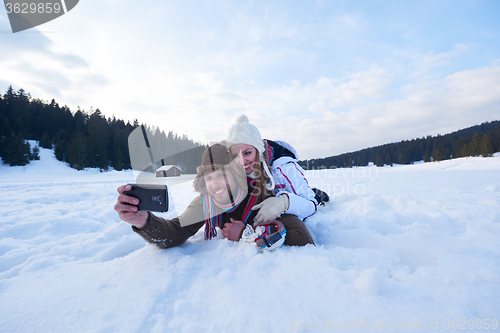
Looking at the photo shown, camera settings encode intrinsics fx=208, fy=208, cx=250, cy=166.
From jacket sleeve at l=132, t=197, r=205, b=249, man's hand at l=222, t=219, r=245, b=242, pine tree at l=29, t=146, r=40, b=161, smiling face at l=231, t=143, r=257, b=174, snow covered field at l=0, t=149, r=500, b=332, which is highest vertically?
pine tree at l=29, t=146, r=40, b=161

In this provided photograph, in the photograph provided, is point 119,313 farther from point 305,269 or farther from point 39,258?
point 39,258

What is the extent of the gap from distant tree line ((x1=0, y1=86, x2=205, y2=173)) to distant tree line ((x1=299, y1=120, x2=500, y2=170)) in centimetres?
2837

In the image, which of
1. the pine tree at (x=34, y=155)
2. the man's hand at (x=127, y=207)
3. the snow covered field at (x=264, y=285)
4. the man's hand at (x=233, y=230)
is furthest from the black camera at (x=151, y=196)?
the pine tree at (x=34, y=155)

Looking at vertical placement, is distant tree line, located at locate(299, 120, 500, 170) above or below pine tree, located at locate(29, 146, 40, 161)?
below

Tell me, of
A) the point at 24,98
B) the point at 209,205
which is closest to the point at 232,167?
the point at 209,205

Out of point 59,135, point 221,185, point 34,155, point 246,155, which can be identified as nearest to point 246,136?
point 246,155

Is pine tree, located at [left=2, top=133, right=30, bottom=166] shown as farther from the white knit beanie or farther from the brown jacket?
the brown jacket

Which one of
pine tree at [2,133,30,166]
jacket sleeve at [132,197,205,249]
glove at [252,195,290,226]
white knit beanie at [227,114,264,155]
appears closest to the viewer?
jacket sleeve at [132,197,205,249]

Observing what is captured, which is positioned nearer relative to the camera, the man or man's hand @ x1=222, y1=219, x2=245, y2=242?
the man

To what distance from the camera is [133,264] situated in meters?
1.79

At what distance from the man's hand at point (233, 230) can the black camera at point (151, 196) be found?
86 centimetres

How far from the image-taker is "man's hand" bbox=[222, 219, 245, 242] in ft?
7.31

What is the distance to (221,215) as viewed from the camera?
7.79 ft

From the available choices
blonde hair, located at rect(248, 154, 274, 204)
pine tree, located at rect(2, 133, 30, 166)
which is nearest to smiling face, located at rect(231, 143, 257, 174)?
blonde hair, located at rect(248, 154, 274, 204)
